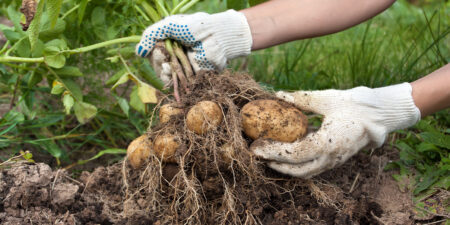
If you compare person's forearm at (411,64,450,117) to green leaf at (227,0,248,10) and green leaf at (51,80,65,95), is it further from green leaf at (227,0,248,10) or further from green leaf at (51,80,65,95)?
green leaf at (51,80,65,95)

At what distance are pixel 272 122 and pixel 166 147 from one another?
1.39ft

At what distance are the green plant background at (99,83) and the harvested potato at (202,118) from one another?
0.41 m

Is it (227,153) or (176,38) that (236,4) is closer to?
(176,38)

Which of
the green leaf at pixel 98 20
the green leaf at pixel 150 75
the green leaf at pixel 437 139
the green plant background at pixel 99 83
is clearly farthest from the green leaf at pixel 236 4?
the green leaf at pixel 437 139

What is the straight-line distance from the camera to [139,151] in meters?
1.67

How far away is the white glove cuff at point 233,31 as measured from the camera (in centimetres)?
186

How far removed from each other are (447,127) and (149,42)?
155 centimetres

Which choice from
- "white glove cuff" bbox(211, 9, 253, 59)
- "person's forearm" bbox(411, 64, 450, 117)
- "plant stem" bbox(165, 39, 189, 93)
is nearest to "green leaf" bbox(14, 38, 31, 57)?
"plant stem" bbox(165, 39, 189, 93)

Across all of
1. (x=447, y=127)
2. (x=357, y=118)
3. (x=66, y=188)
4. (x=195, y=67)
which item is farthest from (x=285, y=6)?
(x=66, y=188)

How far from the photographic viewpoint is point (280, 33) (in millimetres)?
1872

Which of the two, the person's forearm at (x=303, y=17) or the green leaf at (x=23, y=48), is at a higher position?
the person's forearm at (x=303, y=17)

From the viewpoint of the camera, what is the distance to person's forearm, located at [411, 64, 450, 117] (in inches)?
61.4

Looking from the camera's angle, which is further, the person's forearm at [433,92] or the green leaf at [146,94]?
the green leaf at [146,94]

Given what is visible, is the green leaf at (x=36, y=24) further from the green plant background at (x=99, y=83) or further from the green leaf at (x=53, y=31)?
the green leaf at (x=53, y=31)
